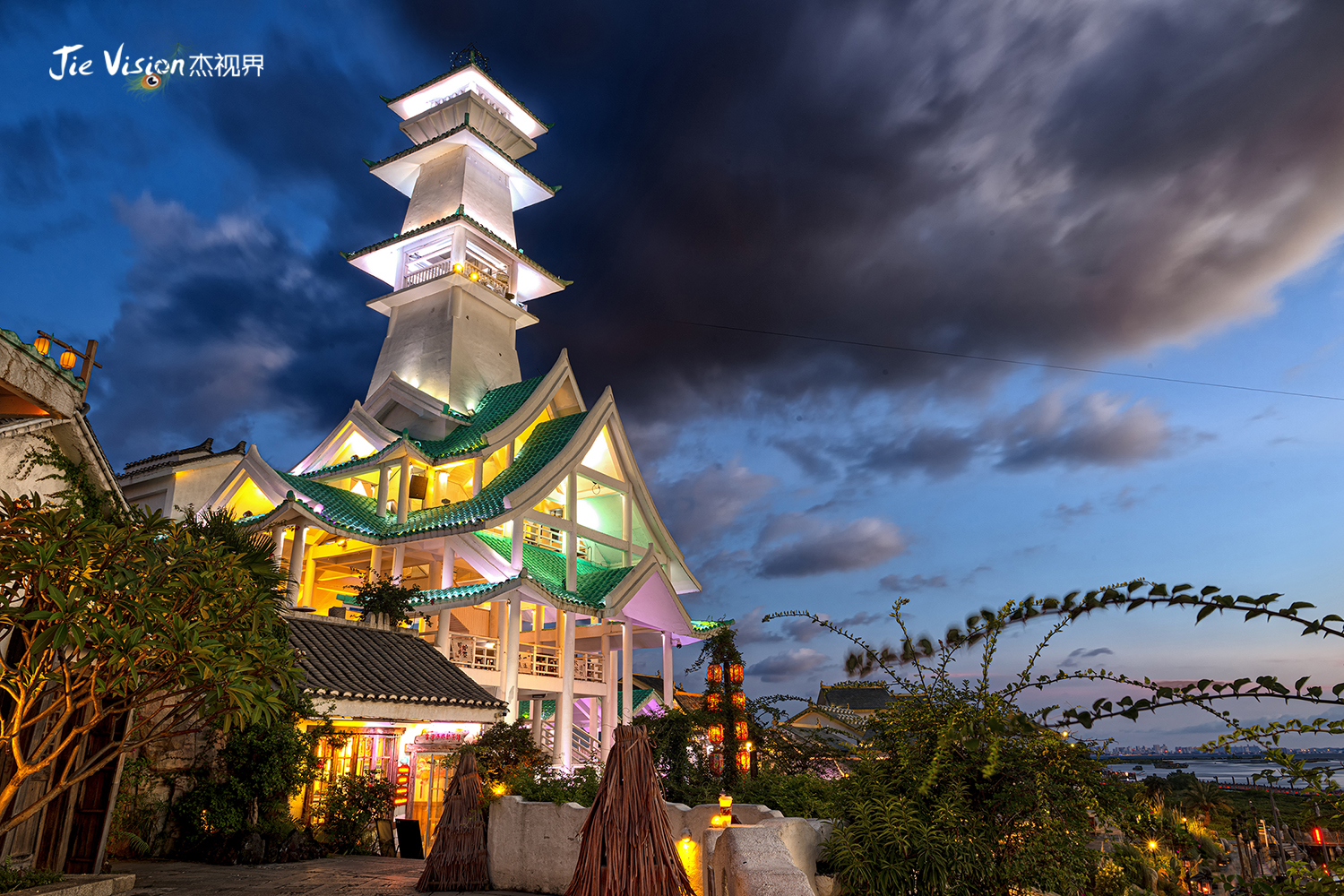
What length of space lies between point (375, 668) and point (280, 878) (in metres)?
4.27

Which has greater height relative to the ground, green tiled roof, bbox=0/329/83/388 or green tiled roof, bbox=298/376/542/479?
green tiled roof, bbox=298/376/542/479

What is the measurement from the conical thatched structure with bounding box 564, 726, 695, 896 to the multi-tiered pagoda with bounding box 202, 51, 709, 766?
11404 mm

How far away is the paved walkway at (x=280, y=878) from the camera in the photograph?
1001 centimetres

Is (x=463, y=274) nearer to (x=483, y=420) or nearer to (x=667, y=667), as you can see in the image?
(x=483, y=420)

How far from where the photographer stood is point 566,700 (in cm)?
2073

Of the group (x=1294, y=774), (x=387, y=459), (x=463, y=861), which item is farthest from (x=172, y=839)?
(x=1294, y=774)

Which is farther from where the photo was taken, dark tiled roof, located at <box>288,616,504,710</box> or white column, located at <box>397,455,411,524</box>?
white column, located at <box>397,455,411,524</box>

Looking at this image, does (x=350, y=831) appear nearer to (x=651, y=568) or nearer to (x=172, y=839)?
(x=172, y=839)

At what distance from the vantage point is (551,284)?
31297mm

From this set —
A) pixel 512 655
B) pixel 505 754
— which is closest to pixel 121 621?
pixel 505 754

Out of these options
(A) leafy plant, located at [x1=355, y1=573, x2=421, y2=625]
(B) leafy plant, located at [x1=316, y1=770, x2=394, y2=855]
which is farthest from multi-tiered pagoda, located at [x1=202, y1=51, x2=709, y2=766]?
(B) leafy plant, located at [x1=316, y1=770, x2=394, y2=855]

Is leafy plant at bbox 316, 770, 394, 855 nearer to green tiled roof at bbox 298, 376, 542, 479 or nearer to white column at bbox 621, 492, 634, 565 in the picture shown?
green tiled roof at bbox 298, 376, 542, 479

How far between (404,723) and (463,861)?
4827 mm

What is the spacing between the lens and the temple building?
68.6ft
